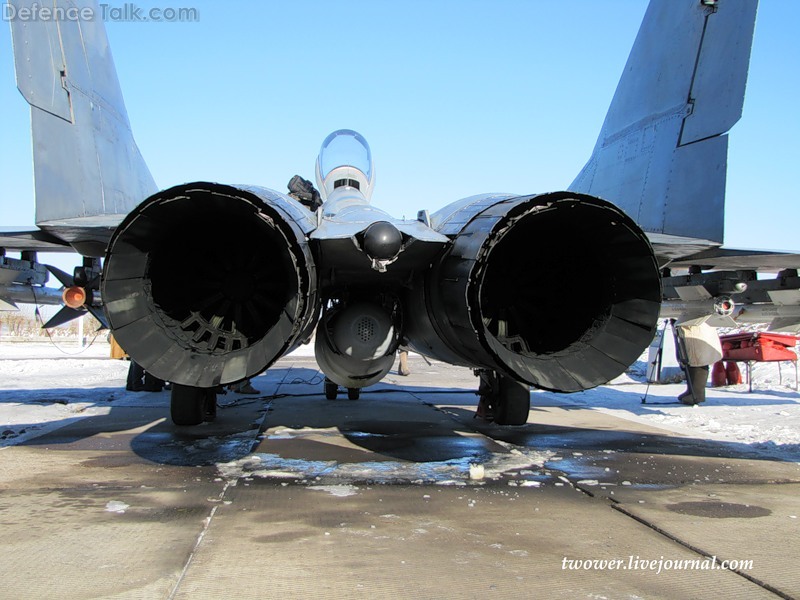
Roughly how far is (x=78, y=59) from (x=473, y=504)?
4.72m

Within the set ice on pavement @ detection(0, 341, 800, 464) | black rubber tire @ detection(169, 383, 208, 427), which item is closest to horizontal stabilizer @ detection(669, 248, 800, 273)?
ice on pavement @ detection(0, 341, 800, 464)

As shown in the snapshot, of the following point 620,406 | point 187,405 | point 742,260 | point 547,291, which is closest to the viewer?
point 547,291

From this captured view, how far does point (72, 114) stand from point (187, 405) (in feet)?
9.24

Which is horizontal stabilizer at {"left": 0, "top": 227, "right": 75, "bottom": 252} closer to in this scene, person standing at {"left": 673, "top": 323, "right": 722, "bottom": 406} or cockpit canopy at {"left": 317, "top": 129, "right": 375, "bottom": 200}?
cockpit canopy at {"left": 317, "top": 129, "right": 375, "bottom": 200}

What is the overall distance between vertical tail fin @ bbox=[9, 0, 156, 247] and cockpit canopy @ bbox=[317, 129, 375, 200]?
216cm

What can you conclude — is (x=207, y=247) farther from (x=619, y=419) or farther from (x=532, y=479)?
(x=619, y=419)

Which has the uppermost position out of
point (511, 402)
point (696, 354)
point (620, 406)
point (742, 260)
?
point (742, 260)

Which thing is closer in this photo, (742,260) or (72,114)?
(72,114)

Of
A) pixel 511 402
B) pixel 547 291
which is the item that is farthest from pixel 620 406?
pixel 547 291

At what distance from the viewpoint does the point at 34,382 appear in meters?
12.0

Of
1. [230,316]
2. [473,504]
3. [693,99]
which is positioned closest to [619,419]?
[693,99]

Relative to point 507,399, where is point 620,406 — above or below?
below

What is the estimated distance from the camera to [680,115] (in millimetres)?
5207

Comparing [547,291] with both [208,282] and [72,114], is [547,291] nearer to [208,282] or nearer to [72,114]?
[208,282]
